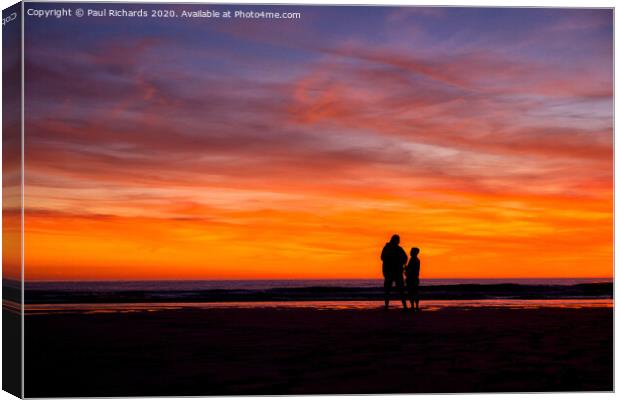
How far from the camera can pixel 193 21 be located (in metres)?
15.3

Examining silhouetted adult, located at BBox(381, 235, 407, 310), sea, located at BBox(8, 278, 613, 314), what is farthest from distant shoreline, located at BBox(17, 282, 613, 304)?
silhouetted adult, located at BBox(381, 235, 407, 310)

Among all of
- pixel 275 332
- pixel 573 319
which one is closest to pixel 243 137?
pixel 275 332

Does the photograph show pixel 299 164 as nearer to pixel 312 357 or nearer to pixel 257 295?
pixel 312 357

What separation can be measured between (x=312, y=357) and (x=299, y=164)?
A: 18.9 feet

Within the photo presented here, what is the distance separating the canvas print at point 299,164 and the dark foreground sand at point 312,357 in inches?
2.0

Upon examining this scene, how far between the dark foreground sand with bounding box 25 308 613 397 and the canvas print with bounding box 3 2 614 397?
0.16ft

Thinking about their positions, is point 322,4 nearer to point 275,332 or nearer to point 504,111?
point 504,111

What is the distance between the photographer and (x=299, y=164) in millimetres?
19750

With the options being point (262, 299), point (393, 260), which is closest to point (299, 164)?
point (393, 260)

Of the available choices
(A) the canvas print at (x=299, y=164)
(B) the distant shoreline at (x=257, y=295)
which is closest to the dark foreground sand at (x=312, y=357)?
(A) the canvas print at (x=299, y=164)

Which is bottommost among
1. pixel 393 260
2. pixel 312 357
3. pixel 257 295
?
pixel 312 357

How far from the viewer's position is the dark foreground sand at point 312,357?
13.5m

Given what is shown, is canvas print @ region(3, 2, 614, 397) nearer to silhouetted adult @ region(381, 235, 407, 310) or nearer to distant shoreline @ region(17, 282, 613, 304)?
silhouetted adult @ region(381, 235, 407, 310)

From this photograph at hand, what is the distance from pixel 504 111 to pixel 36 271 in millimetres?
7845
